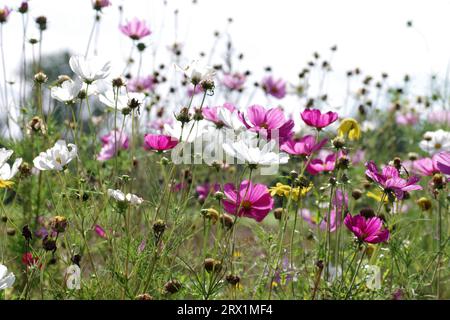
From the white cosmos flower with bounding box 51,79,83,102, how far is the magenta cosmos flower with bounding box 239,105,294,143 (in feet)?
1.01

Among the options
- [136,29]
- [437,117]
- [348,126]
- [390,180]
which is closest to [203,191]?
[136,29]

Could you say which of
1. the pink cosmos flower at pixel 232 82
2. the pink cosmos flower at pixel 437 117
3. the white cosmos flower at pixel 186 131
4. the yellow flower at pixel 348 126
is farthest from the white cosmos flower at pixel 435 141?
the pink cosmos flower at pixel 437 117

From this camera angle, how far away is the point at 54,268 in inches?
64.0

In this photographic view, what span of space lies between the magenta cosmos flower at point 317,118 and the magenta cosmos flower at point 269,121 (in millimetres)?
52

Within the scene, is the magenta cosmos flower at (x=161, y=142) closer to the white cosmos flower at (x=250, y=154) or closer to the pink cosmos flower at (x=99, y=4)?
the white cosmos flower at (x=250, y=154)

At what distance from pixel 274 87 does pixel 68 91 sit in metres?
1.53

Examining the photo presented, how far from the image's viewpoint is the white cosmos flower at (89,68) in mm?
1058

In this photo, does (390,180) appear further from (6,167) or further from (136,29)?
(136,29)

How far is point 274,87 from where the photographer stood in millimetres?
2557

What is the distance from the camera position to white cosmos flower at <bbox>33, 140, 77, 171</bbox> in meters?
1.00

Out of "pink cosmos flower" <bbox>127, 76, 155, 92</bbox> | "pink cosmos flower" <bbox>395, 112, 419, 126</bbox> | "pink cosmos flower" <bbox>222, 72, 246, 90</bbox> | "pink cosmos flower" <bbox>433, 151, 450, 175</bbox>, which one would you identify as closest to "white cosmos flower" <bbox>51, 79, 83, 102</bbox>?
"pink cosmos flower" <bbox>433, 151, 450, 175</bbox>
